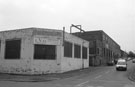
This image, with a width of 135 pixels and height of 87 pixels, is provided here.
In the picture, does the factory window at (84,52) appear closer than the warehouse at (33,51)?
No

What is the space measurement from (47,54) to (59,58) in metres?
1.99

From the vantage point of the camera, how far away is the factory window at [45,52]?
2661 cm

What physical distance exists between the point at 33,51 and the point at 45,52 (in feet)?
5.89

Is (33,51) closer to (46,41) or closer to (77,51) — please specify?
(46,41)

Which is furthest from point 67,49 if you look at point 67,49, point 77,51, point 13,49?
point 13,49

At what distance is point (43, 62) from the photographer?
2670 cm

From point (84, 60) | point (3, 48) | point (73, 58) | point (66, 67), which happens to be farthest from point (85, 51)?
point (3, 48)

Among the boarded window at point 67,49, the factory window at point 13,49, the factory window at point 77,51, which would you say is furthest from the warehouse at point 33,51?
the factory window at point 77,51

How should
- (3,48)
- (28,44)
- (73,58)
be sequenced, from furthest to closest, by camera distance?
(73,58) < (3,48) < (28,44)

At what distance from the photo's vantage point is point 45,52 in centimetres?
2708

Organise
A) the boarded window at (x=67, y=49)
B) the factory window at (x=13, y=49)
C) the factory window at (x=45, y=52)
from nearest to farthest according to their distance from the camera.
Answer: the factory window at (x=45, y=52) < the factory window at (x=13, y=49) < the boarded window at (x=67, y=49)

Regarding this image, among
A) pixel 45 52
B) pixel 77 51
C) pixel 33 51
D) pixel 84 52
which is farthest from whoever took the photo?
pixel 84 52

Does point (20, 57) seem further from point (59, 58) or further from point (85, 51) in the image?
point (85, 51)

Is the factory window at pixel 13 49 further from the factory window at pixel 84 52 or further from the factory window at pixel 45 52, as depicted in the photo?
the factory window at pixel 84 52
